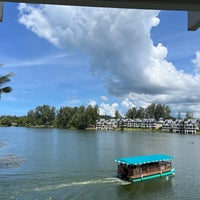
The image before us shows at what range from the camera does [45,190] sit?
62.4 feet

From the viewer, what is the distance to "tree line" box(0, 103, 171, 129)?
143m

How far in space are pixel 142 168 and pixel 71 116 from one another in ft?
411

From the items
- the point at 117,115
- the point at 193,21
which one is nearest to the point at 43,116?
the point at 117,115

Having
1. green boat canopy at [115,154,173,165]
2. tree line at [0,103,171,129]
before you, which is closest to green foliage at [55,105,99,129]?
tree line at [0,103,171,129]

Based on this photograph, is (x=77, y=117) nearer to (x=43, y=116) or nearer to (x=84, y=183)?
(x=43, y=116)

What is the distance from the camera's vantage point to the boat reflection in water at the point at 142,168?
23.0 meters

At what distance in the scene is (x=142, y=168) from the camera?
23.9m

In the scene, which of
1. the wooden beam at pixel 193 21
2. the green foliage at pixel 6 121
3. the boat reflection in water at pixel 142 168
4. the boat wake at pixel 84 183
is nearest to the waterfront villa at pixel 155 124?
the green foliage at pixel 6 121

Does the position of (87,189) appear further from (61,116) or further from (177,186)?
(61,116)

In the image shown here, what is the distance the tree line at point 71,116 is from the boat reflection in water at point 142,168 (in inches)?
4556

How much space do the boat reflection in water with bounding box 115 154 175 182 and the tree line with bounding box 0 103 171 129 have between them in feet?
380

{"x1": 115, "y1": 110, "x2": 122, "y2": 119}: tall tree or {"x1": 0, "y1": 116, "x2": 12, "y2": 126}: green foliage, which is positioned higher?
{"x1": 115, "y1": 110, "x2": 122, "y2": 119}: tall tree

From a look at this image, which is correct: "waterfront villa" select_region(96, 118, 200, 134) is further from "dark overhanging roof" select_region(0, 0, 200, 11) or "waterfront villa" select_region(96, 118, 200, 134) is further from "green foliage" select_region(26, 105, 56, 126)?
"dark overhanging roof" select_region(0, 0, 200, 11)

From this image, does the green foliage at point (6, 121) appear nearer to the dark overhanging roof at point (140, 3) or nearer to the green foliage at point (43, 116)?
the green foliage at point (43, 116)
